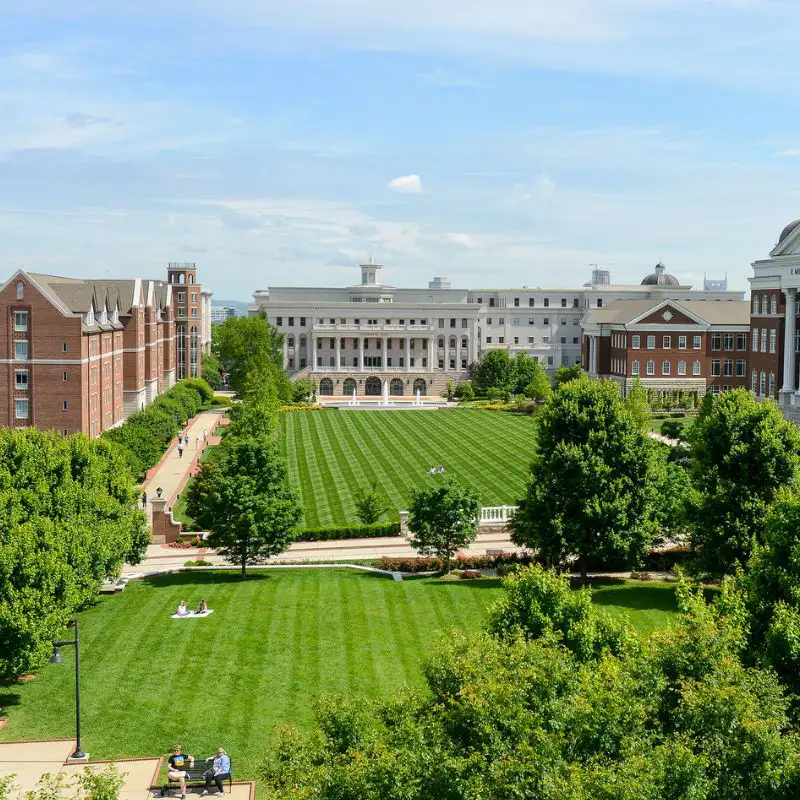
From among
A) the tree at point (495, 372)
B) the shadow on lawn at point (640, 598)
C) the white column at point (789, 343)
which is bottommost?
the shadow on lawn at point (640, 598)

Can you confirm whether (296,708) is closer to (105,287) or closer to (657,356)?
(105,287)

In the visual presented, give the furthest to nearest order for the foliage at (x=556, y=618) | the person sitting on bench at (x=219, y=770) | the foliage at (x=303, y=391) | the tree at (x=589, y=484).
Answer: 1. the foliage at (x=303, y=391)
2. the tree at (x=589, y=484)
3. the person sitting on bench at (x=219, y=770)
4. the foliage at (x=556, y=618)

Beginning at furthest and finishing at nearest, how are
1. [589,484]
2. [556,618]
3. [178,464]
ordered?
[178,464], [589,484], [556,618]

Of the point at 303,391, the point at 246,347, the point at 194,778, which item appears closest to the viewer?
the point at 194,778

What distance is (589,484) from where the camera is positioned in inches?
1597

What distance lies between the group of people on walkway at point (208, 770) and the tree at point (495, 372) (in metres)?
101

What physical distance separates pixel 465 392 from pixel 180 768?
101m

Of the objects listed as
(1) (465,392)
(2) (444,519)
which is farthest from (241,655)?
(1) (465,392)

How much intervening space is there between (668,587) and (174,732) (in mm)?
21156

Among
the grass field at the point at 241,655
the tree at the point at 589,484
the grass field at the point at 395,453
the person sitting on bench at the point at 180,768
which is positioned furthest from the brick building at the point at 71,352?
the person sitting on bench at the point at 180,768

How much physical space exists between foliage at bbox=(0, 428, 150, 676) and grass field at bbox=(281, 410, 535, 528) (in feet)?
50.2

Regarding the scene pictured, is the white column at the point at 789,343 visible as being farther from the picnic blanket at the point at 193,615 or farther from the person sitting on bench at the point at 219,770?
the person sitting on bench at the point at 219,770

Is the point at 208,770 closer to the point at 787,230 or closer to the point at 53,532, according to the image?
the point at 53,532

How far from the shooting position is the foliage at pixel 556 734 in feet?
53.8
